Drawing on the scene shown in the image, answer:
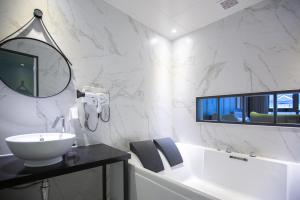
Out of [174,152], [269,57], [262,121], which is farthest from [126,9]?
[262,121]

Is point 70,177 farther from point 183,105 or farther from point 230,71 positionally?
point 230,71

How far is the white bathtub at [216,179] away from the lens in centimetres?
136

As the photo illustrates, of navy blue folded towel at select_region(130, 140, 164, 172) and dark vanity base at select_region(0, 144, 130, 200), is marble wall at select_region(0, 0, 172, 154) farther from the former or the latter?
dark vanity base at select_region(0, 144, 130, 200)

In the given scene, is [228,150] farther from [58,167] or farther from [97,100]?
[58,167]

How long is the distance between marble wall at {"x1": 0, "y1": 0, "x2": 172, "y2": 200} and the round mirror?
2.7 inches

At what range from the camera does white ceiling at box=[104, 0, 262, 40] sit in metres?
2.07

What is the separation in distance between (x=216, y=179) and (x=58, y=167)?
2.08 metres

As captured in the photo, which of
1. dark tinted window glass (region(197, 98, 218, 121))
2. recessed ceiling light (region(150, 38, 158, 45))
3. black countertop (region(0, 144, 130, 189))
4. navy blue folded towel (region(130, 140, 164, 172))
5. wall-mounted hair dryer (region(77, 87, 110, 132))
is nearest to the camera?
black countertop (region(0, 144, 130, 189))

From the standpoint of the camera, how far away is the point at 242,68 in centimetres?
220

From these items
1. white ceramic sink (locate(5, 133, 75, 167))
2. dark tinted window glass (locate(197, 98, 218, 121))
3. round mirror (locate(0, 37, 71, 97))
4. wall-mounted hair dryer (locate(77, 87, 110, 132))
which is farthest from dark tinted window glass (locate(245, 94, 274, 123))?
round mirror (locate(0, 37, 71, 97))

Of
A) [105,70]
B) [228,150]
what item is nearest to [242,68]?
[228,150]

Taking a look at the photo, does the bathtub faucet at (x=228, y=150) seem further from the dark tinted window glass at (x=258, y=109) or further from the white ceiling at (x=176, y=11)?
the white ceiling at (x=176, y=11)

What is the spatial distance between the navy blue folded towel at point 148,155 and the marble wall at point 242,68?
2.71 ft

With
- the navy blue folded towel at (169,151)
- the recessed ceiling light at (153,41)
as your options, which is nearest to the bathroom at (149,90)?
the recessed ceiling light at (153,41)
